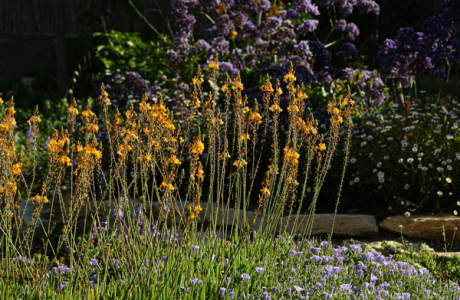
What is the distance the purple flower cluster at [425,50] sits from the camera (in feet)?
15.5

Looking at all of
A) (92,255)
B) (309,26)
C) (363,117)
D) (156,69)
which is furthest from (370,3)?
(92,255)

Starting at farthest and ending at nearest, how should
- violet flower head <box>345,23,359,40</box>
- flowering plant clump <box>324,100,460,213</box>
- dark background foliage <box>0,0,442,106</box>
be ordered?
dark background foliage <box>0,0,442,106</box>
violet flower head <box>345,23,359,40</box>
flowering plant clump <box>324,100,460,213</box>

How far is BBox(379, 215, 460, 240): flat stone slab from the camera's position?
378 centimetres

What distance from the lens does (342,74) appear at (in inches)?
198

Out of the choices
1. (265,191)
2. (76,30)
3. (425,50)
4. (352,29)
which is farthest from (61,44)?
(265,191)

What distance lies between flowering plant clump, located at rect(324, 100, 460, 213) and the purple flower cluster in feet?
2.19

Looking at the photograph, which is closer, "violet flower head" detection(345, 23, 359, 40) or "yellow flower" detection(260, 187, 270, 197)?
"yellow flower" detection(260, 187, 270, 197)

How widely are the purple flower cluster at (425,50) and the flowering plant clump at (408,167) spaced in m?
0.67

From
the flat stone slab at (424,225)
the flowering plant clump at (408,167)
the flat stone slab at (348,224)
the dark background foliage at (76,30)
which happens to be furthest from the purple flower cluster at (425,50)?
the dark background foliage at (76,30)

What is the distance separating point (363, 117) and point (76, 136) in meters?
3.31

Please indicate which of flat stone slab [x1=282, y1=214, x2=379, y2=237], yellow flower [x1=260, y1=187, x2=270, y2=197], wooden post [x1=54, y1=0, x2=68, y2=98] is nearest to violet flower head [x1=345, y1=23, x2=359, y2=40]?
flat stone slab [x1=282, y1=214, x2=379, y2=237]

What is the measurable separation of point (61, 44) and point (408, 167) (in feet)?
18.5

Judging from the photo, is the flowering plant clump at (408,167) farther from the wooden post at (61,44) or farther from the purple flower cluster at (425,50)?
the wooden post at (61,44)

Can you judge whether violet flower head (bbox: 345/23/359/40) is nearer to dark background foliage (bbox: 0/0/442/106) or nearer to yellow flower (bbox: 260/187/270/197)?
dark background foliage (bbox: 0/0/442/106)
